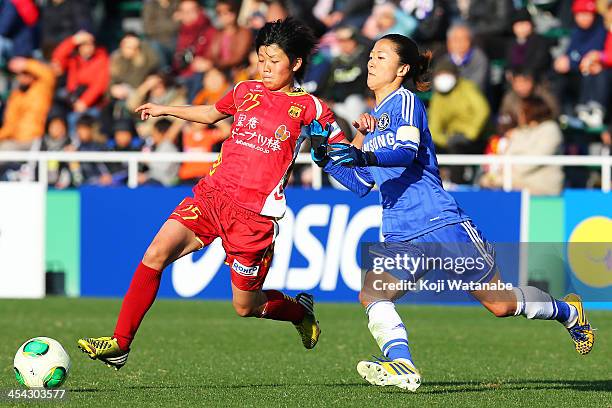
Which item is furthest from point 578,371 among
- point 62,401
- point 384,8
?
point 384,8

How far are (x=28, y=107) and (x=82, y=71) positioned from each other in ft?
4.05

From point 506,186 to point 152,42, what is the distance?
21.2ft

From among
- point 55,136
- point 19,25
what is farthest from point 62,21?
point 55,136

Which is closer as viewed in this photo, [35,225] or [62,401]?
[62,401]

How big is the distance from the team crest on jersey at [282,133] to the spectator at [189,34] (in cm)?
1017

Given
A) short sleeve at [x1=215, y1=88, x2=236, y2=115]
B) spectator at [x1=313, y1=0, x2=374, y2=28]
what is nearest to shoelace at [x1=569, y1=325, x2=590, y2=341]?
short sleeve at [x1=215, y1=88, x2=236, y2=115]

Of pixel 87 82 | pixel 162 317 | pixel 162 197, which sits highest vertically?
pixel 87 82

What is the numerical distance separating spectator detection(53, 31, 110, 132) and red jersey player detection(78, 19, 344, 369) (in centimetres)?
1024

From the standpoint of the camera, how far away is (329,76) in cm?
1565

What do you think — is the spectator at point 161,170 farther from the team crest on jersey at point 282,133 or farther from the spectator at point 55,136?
the team crest on jersey at point 282,133

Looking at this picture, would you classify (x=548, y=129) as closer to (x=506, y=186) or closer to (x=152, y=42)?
(x=506, y=186)

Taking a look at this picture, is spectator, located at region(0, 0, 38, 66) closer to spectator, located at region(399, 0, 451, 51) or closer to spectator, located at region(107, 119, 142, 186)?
spectator, located at region(107, 119, 142, 186)

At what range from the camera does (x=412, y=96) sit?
7164mm

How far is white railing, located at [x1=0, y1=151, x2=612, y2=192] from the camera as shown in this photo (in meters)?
13.0
